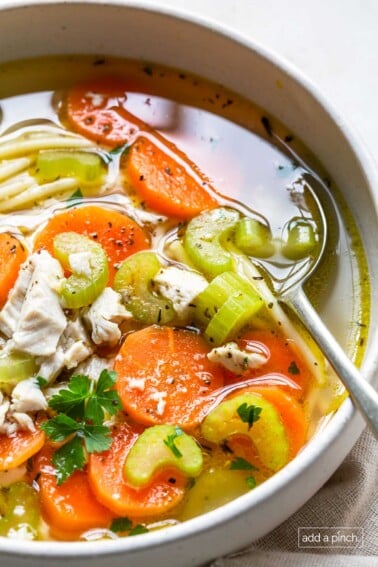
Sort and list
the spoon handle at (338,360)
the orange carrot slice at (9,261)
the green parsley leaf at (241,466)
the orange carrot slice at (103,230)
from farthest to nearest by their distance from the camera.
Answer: the orange carrot slice at (103,230), the orange carrot slice at (9,261), the green parsley leaf at (241,466), the spoon handle at (338,360)

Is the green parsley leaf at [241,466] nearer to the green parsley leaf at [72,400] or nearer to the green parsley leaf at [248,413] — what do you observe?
the green parsley leaf at [248,413]

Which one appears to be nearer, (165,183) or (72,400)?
(72,400)

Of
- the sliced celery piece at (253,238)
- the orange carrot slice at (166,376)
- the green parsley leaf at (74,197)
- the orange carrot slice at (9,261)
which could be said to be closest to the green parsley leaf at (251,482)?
the orange carrot slice at (166,376)

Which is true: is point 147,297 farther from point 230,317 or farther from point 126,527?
point 126,527

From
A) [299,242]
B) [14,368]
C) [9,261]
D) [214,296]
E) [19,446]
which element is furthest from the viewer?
[299,242]

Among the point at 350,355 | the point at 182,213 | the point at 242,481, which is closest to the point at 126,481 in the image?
the point at 242,481

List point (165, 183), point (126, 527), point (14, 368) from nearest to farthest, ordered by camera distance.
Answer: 1. point (126, 527)
2. point (14, 368)
3. point (165, 183)

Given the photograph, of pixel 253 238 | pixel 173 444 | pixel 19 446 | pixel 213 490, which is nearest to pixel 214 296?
pixel 253 238

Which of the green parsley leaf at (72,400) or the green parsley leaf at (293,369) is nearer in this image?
the green parsley leaf at (72,400)

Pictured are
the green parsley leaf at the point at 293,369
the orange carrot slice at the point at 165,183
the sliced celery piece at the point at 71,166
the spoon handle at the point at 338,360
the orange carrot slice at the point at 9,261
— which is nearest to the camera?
the spoon handle at the point at 338,360
